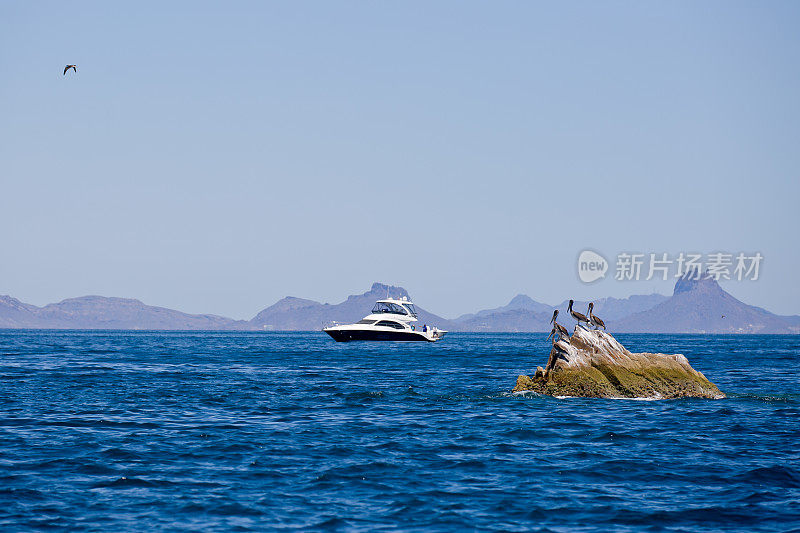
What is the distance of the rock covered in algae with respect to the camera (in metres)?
33.9

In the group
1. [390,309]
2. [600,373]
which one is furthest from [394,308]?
[600,373]

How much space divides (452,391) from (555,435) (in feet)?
48.7

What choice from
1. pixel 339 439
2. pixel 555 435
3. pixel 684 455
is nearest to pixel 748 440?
pixel 684 455

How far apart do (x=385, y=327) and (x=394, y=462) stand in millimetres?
89194

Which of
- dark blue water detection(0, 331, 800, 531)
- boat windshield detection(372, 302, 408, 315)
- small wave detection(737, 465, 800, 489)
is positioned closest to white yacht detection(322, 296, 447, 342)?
boat windshield detection(372, 302, 408, 315)

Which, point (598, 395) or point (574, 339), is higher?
point (574, 339)

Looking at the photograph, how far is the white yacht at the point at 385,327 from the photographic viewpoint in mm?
108688

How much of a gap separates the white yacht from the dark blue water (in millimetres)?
71283

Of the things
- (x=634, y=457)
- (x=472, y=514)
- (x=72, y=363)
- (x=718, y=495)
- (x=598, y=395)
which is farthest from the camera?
(x=72, y=363)

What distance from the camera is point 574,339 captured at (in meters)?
34.1

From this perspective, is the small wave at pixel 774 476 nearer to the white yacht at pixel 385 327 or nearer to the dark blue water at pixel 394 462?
the dark blue water at pixel 394 462

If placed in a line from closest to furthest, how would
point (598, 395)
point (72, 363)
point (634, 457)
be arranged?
point (634, 457)
point (598, 395)
point (72, 363)

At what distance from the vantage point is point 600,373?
34.1m

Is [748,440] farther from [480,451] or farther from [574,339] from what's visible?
[574,339]
